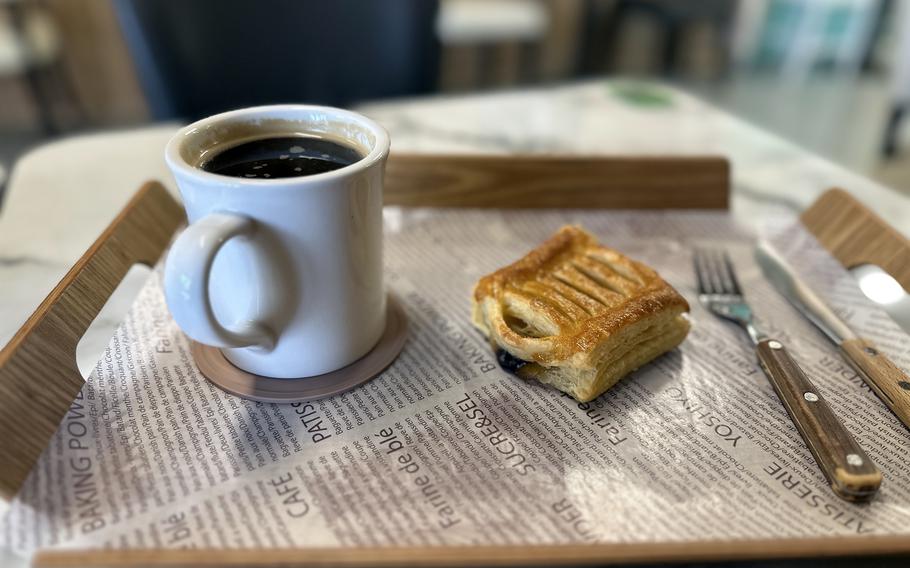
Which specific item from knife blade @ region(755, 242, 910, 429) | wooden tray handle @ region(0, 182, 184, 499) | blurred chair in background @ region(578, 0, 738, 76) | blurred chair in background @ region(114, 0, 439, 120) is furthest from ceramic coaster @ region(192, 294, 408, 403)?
blurred chair in background @ region(578, 0, 738, 76)

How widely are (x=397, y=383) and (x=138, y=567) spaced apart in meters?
0.27

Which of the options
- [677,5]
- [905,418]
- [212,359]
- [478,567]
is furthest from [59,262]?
[677,5]

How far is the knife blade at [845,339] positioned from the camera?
60cm

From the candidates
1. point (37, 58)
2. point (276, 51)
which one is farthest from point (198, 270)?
point (37, 58)

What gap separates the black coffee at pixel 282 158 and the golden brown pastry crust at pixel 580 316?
208 mm

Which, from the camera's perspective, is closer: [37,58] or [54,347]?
[54,347]

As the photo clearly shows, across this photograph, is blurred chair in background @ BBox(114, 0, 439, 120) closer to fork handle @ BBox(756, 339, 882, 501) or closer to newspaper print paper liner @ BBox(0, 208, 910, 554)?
newspaper print paper liner @ BBox(0, 208, 910, 554)

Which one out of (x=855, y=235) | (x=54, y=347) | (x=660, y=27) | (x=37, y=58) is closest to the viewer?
(x=54, y=347)

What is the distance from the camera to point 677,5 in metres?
3.09

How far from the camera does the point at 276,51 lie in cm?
144

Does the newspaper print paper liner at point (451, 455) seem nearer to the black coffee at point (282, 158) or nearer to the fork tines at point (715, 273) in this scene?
the fork tines at point (715, 273)

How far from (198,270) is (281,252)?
0.08 meters

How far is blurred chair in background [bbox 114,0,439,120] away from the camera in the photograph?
1.32 meters

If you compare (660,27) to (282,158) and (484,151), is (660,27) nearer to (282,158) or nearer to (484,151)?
(484,151)
